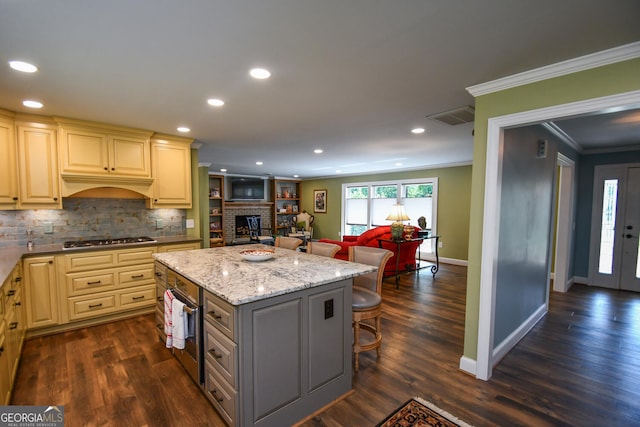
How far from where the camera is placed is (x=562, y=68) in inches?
74.4

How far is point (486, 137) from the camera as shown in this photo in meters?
2.28

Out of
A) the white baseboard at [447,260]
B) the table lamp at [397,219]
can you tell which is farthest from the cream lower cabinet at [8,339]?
the white baseboard at [447,260]

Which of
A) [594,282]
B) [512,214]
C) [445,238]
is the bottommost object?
[594,282]

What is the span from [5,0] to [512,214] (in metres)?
3.62

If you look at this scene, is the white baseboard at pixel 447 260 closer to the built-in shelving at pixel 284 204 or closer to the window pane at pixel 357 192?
the window pane at pixel 357 192

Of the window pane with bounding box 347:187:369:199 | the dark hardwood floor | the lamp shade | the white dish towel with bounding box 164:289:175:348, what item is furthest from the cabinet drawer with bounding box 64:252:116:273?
the window pane with bounding box 347:187:369:199

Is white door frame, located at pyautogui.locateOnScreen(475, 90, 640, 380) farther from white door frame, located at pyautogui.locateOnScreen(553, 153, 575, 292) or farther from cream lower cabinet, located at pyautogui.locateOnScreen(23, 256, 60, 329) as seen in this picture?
cream lower cabinet, located at pyautogui.locateOnScreen(23, 256, 60, 329)

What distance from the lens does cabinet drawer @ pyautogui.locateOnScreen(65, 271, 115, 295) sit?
10.5 ft

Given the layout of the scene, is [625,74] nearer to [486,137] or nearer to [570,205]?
[486,137]

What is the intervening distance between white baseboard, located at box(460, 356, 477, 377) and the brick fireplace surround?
7569mm

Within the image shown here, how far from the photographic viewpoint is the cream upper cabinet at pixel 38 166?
9.98 feet

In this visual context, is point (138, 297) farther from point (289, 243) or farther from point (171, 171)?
point (289, 243)

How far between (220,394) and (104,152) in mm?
3156

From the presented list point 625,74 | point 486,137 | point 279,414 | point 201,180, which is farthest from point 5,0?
point 201,180
